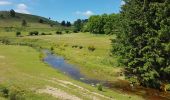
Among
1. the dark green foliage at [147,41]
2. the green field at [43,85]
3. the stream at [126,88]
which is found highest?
the dark green foliage at [147,41]

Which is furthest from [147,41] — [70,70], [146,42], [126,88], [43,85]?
[70,70]

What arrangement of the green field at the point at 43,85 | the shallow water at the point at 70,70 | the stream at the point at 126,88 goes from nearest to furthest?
the green field at the point at 43,85 < the stream at the point at 126,88 < the shallow water at the point at 70,70

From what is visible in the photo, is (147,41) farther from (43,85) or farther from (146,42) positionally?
(43,85)

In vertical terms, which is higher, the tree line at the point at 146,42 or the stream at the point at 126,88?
the tree line at the point at 146,42

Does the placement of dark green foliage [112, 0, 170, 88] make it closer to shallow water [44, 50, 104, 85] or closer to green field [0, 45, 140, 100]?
shallow water [44, 50, 104, 85]

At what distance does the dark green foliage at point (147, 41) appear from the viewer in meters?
51.1

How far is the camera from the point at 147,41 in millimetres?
53500

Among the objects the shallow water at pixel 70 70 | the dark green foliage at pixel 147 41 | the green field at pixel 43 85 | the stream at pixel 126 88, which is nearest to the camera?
the green field at pixel 43 85

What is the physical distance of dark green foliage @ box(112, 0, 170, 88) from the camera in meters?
51.1

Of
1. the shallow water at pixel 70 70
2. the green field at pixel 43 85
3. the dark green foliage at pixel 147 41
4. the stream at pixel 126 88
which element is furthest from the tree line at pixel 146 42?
the green field at pixel 43 85

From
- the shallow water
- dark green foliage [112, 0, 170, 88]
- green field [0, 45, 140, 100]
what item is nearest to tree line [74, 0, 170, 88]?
dark green foliage [112, 0, 170, 88]

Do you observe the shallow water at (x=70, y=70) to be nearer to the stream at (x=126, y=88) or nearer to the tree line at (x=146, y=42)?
the stream at (x=126, y=88)

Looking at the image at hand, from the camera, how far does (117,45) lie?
200ft

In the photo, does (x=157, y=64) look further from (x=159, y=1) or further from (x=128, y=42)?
(x=159, y=1)
